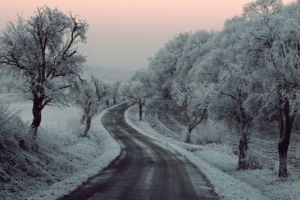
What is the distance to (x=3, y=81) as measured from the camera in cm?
1939

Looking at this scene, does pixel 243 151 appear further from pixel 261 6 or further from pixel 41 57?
pixel 261 6

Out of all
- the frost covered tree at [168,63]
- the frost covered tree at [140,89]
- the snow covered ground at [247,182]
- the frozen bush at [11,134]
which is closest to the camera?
the snow covered ground at [247,182]

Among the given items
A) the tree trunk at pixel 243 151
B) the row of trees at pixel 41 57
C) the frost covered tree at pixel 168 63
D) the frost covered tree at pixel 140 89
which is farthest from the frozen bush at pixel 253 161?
the frost covered tree at pixel 168 63

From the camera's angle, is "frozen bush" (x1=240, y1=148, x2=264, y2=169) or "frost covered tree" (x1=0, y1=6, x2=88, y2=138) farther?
"frozen bush" (x1=240, y1=148, x2=264, y2=169)

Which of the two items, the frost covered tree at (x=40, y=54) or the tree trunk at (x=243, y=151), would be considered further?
the tree trunk at (x=243, y=151)

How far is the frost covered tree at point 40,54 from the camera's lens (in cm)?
1786

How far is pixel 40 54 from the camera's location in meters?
19.0

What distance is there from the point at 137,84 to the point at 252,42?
51.8 m

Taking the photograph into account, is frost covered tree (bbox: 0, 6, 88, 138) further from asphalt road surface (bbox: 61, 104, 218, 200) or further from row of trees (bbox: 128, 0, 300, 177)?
row of trees (bbox: 128, 0, 300, 177)

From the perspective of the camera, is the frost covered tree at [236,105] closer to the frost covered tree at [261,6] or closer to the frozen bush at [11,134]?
A: the frozen bush at [11,134]

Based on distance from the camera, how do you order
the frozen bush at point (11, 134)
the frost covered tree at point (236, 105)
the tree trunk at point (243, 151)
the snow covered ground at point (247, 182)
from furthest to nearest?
the tree trunk at point (243, 151), the frost covered tree at point (236, 105), the frozen bush at point (11, 134), the snow covered ground at point (247, 182)

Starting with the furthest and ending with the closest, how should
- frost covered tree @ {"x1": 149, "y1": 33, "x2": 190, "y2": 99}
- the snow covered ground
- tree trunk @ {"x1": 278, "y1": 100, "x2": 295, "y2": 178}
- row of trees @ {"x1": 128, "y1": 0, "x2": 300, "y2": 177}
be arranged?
frost covered tree @ {"x1": 149, "y1": 33, "x2": 190, "y2": 99} < tree trunk @ {"x1": 278, "y1": 100, "x2": 295, "y2": 178} < row of trees @ {"x1": 128, "y1": 0, "x2": 300, "y2": 177} < the snow covered ground

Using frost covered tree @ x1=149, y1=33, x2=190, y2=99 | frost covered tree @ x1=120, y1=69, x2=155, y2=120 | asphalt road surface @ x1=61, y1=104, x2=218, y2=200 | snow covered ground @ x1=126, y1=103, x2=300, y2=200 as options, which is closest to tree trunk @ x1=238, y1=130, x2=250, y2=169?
snow covered ground @ x1=126, y1=103, x2=300, y2=200

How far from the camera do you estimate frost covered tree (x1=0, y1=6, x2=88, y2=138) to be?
58.6ft
